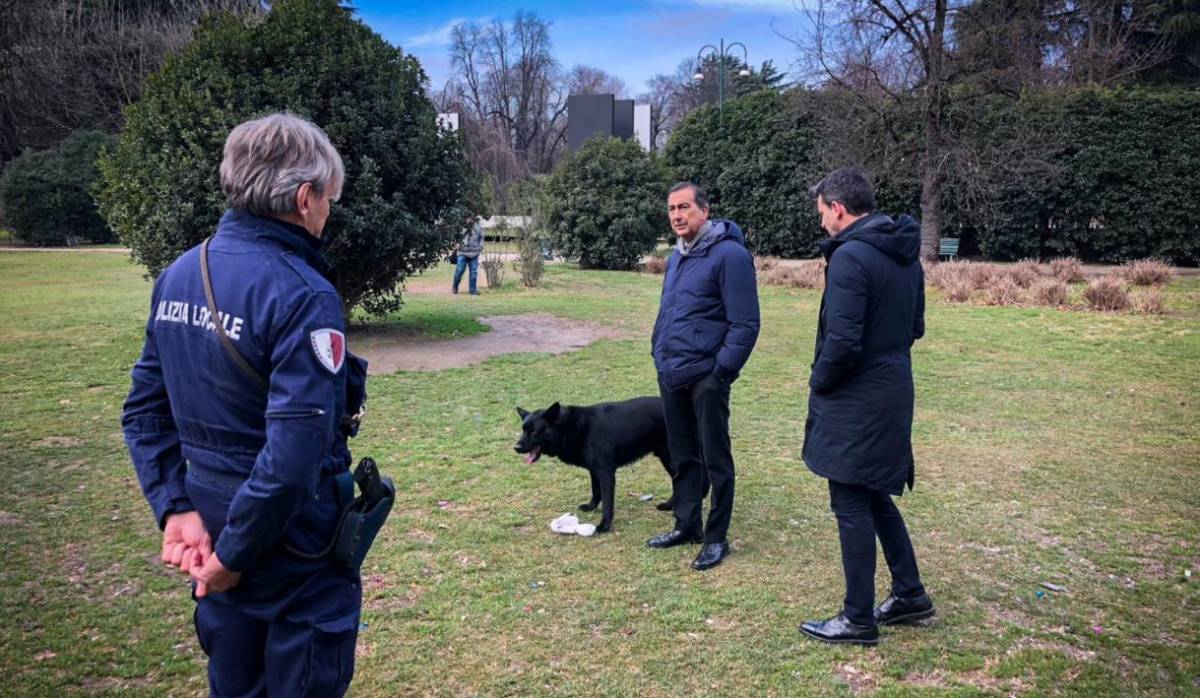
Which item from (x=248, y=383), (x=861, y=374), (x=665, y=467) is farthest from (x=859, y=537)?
(x=248, y=383)

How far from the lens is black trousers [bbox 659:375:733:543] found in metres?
4.64

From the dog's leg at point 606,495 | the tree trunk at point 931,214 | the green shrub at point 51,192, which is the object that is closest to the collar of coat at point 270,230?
the dog's leg at point 606,495

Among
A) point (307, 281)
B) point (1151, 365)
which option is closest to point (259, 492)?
point (307, 281)

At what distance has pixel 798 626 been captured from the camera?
4031 mm

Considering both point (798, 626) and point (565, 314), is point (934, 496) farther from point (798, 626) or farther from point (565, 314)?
point (565, 314)

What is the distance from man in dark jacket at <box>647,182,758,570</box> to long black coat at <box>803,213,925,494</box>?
80 cm

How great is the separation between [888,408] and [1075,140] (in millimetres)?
23361

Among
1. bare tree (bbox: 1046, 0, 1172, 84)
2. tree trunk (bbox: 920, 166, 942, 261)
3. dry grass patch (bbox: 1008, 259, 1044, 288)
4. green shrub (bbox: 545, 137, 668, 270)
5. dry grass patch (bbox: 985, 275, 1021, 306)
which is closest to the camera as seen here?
dry grass patch (bbox: 985, 275, 1021, 306)

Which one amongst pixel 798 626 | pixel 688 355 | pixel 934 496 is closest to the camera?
pixel 798 626

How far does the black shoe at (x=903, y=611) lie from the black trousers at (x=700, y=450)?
1.00m

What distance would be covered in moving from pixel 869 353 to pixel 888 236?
20.9 inches

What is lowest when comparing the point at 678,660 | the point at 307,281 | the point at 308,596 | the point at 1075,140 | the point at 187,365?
the point at 678,660

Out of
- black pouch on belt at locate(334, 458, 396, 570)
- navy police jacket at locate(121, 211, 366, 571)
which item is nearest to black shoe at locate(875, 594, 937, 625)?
black pouch on belt at locate(334, 458, 396, 570)

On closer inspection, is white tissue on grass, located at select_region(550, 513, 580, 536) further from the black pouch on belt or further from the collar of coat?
the collar of coat
